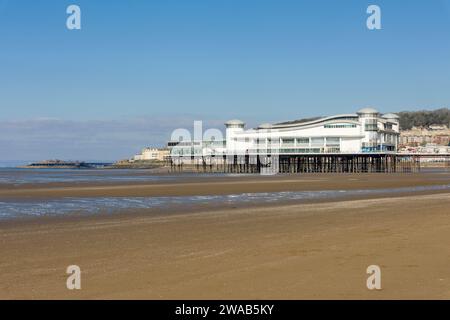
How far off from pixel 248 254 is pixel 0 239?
18.1 feet

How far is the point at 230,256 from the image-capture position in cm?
914

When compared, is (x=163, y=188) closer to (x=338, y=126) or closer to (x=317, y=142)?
(x=317, y=142)

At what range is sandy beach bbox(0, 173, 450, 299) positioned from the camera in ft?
22.2

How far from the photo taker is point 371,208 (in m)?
18.5

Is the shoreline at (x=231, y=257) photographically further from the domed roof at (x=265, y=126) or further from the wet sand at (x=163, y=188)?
the domed roof at (x=265, y=126)

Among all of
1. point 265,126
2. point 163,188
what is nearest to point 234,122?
point 265,126

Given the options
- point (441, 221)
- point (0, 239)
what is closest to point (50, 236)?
point (0, 239)

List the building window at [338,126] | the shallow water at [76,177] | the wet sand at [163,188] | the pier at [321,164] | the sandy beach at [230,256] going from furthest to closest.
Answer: the building window at [338,126] < the pier at [321,164] < the shallow water at [76,177] < the wet sand at [163,188] < the sandy beach at [230,256]

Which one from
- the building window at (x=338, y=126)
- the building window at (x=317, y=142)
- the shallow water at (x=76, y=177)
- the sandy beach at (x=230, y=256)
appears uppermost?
the building window at (x=338, y=126)

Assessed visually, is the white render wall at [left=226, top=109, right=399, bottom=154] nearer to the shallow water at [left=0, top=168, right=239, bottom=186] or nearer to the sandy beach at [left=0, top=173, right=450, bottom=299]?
the shallow water at [left=0, top=168, right=239, bottom=186]

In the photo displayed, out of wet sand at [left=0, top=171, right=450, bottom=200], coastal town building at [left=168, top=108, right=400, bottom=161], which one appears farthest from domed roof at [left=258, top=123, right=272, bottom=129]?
wet sand at [left=0, top=171, right=450, bottom=200]

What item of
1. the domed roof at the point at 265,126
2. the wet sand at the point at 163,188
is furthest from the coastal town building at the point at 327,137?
the wet sand at the point at 163,188

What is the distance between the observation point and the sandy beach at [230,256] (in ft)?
22.2
